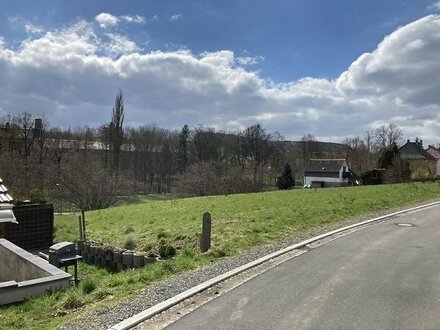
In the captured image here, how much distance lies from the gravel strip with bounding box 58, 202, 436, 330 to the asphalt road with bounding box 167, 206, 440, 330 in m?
0.82

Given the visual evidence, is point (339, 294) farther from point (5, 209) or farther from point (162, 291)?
point (5, 209)

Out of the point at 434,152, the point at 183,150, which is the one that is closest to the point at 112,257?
the point at 434,152

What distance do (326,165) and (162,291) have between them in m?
Answer: 82.0

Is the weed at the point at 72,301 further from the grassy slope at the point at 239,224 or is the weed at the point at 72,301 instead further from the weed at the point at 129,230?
the weed at the point at 129,230

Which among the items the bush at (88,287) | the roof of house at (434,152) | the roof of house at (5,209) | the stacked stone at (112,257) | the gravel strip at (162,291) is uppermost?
the roof of house at (434,152)

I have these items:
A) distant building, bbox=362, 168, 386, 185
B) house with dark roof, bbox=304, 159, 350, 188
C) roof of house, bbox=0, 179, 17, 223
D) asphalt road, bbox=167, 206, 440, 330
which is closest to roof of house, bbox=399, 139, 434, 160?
house with dark roof, bbox=304, 159, 350, 188

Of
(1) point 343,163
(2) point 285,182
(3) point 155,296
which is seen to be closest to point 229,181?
(2) point 285,182

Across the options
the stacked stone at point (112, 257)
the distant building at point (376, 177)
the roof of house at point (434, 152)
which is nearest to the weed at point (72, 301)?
the stacked stone at point (112, 257)

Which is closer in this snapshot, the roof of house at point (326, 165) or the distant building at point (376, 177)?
the distant building at point (376, 177)

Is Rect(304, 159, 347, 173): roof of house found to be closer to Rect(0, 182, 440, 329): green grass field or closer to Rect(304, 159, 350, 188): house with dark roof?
Rect(304, 159, 350, 188): house with dark roof

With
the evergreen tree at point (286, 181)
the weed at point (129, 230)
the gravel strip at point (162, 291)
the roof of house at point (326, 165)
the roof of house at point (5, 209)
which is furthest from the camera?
the roof of house at point (326, 165)

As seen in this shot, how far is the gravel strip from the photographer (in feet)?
18.9

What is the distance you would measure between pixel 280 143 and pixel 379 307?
308 feet

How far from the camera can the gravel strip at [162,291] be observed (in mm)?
5758
